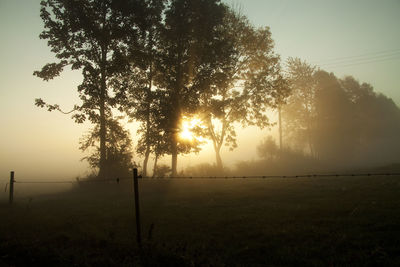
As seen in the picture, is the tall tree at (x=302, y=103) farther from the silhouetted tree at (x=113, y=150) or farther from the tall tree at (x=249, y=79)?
the silhouetted tree at (x=113, y=150)

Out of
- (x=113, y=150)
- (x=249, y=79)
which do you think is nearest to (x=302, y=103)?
(x=249, y=79)

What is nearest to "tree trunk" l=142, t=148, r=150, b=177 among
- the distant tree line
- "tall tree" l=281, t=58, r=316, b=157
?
the distant tree line

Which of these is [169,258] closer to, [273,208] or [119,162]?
[273,208]

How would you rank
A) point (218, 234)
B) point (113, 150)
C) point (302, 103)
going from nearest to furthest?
1. point (218, 234)
2. point (113, 150)
3. point (302, 103)

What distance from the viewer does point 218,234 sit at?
9.29m

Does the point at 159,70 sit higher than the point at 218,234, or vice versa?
the point at 159,70

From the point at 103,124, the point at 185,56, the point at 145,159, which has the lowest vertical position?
the point at 145,159

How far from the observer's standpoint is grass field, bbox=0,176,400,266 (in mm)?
6680

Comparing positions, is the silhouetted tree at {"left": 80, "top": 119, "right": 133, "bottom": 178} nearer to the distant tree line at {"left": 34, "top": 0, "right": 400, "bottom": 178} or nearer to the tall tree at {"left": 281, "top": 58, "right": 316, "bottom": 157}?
the distant tree line at {"left": 34, "top": 0, "right": 400, "bottom": 178}

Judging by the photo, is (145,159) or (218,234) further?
(145,159)

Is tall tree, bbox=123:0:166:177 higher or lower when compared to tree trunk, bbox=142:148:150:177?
higher

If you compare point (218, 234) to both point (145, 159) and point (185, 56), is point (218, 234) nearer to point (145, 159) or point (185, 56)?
point (145, 159)

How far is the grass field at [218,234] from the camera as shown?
6680mm

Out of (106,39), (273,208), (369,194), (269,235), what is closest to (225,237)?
(269,235)
